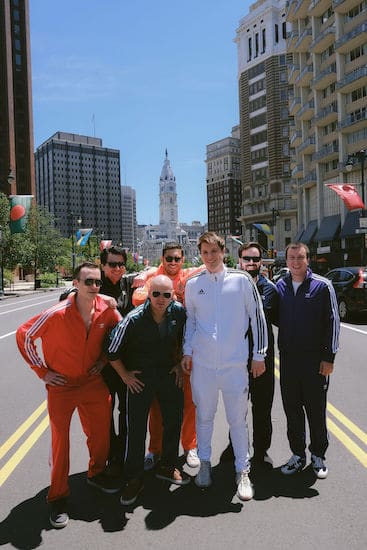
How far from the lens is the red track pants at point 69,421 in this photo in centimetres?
375

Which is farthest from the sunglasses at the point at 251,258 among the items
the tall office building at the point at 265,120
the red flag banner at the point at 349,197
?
the tall office building at the point at 265,120

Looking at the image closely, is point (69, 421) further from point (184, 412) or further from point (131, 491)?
point (184, 412)

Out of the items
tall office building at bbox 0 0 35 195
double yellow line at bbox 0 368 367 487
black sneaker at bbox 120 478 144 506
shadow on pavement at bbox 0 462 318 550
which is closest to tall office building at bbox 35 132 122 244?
tall office building at bbox 0 0 35 195

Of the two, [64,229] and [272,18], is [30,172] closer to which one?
[272,18]

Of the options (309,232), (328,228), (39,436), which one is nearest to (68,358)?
(39,436)

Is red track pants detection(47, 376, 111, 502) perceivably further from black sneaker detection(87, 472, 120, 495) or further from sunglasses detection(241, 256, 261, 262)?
sunglasses detection(241, 256, 261, 262)

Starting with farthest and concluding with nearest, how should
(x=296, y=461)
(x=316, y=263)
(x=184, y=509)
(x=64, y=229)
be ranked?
(x=64, y=229) < (x=316, y=263) < (x=296, y=461) < (x=184, y=509)

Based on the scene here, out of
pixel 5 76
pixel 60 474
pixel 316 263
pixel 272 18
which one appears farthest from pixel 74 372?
pixel 272 18

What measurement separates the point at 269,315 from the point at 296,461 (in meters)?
1.31

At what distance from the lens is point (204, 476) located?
13.4ft

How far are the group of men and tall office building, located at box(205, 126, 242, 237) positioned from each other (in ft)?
565

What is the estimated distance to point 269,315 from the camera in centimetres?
459

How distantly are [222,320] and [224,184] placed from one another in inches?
7246

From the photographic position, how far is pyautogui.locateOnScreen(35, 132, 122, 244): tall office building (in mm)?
177875
